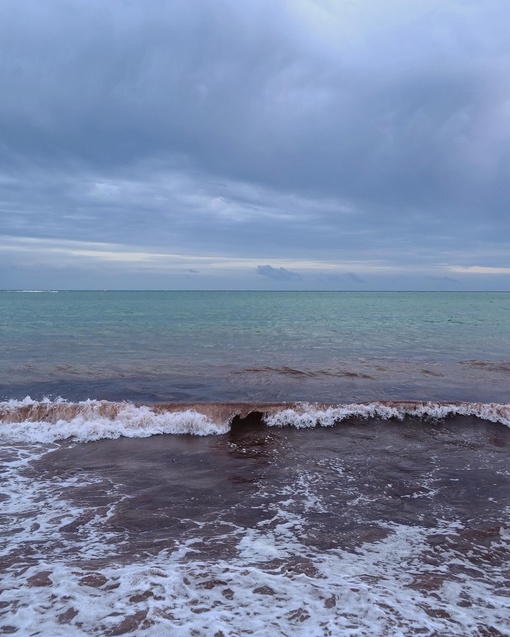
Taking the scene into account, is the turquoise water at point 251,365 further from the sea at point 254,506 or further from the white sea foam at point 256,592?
the white sea foam at point 256,592

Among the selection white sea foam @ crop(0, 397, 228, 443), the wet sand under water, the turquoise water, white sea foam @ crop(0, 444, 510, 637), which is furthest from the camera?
the turquoise water

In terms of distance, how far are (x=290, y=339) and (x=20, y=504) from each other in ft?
78.6

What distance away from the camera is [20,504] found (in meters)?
7.68

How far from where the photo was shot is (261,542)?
646cm

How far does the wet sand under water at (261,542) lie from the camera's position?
4836 millimetres

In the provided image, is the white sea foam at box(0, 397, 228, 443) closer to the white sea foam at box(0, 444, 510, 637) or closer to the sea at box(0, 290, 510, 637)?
the sea at box(0, 290, 510, 637)

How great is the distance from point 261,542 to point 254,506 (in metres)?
1.27

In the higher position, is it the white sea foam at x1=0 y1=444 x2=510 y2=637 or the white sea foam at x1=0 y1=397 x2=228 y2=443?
the white sea foam at x1=0 y1=444 x2=510 y2=637

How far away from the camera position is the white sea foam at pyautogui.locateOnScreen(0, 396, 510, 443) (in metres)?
12.1

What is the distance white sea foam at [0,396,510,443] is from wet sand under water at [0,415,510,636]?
1229mm

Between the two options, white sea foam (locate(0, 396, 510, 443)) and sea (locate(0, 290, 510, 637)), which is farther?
white sea foam (locate(0, 396, 510, 443))

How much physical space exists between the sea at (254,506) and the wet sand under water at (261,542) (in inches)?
1.1

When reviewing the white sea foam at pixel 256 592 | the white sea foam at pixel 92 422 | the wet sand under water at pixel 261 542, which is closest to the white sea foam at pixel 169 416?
the white sea foam at pixel 92 422

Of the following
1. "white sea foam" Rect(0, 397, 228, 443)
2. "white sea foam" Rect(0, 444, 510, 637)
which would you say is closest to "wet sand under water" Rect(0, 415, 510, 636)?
"white sea foam" Rect(0, 444, 510, 637)
